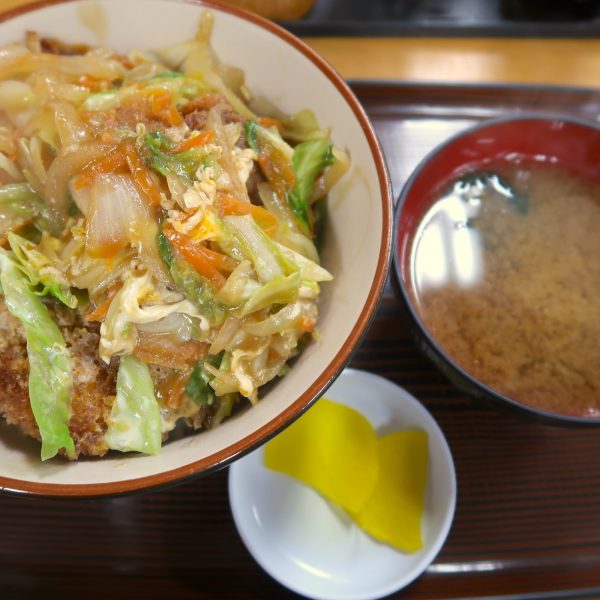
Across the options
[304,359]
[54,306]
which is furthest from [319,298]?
[54,306]

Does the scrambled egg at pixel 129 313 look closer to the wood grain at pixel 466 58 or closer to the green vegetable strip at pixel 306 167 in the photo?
the green vegetable strip at pixel 306 167

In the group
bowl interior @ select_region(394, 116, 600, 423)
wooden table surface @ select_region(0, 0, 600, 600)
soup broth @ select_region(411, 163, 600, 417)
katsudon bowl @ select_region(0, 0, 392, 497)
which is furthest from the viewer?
bowl interior @ select_region(394, 116, 600, 423)

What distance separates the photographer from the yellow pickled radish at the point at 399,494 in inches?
57.2

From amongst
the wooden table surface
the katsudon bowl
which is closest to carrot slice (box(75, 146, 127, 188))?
the katsudon bowl

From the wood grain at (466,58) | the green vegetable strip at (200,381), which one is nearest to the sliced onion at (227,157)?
the green vegetable strip at (200,381)

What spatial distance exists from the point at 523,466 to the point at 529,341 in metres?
0.34

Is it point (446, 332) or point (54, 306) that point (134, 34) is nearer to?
point (54, 306)

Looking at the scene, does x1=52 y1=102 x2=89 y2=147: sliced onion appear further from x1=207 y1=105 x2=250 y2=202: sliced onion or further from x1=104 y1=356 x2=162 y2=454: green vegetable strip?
x1=104 y1=356 x2=162 y2=454: green vegetable strip

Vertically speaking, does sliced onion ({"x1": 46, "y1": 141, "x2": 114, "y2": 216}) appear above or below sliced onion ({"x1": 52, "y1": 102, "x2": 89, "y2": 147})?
below

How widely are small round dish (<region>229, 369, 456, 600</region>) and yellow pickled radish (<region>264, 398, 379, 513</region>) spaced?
3 cm

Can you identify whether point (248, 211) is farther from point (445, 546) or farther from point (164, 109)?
point (445, 546)

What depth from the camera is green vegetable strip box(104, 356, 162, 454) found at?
117 centimetres

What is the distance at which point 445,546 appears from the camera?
148 centimetres

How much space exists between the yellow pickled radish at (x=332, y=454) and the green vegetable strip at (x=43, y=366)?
0.57 meters
